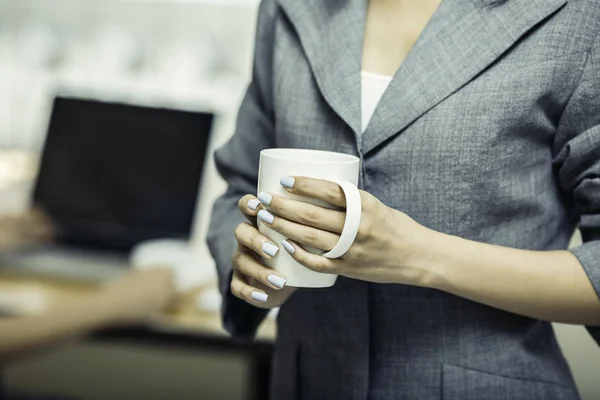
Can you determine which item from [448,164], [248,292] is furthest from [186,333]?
[448,164]

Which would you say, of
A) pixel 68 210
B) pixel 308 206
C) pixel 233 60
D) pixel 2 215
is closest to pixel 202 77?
pixel 233 60

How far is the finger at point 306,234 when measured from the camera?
1.95 feet

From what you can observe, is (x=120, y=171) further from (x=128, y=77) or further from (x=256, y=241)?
(x=256, y=241)

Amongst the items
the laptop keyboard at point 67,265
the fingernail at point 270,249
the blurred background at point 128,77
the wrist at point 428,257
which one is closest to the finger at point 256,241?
the fingernail at point 270,249

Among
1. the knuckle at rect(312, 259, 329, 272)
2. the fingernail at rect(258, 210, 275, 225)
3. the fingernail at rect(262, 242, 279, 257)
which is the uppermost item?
the fingernail at rect(258, 210, 275, 225)

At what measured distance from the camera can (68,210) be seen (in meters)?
1.65

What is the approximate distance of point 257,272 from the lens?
2.16 ft

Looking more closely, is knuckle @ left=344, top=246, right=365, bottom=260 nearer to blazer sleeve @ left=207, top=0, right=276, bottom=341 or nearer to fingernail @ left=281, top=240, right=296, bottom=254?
fingernail @ left=281, top=240, right=296, bottom=254

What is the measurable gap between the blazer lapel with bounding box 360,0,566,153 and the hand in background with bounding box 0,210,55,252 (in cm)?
107

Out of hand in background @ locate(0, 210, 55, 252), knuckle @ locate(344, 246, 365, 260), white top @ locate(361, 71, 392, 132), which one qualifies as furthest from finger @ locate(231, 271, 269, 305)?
hand in background @ locate(0, 210, 55, 252)

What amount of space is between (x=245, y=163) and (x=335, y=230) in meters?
0.30

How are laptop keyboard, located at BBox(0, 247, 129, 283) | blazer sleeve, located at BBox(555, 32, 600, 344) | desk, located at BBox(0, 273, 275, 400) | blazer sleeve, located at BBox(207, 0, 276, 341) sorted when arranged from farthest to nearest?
laptop keyboard, located at BBox(0, 247, 129, 283) < desk, located at BBox(0, 273, 275, 400) < blazer sleeve, located at BBox(207, 0, 276, 341) < blazer sleeve, located at BBox(555, 32, 600, 344)

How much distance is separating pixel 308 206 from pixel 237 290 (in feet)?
0.49

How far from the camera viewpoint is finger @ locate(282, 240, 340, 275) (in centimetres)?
60
